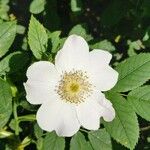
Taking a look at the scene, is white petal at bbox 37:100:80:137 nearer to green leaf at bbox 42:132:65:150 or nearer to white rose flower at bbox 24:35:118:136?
white rose flower at bbox 24:35:118:136

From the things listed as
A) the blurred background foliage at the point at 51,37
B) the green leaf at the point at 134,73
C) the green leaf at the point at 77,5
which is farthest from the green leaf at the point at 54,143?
the green leaf at the point at 77,5

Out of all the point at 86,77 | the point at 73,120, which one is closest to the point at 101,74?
the point at 86,77

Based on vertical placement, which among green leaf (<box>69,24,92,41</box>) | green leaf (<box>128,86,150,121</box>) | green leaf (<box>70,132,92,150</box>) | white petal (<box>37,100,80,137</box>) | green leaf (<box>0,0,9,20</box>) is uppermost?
green leaf (<box>128,86,150,121</box>)

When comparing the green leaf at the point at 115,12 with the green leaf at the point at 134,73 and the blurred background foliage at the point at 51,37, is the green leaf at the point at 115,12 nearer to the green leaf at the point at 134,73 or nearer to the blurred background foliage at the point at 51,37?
the blurred background foliage at the point at 51,37

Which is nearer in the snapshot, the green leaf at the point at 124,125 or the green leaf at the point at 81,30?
the green leaf at the point at 124,125

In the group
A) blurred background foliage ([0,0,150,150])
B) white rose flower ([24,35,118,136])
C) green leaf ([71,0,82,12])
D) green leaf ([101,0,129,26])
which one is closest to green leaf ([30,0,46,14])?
blurred background foliage ([0,0,150,150])

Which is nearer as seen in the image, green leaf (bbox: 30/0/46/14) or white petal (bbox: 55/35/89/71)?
white petal (bbox: 55/35/89/71)
